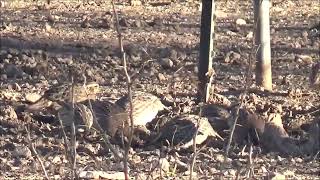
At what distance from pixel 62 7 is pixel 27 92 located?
15.0 ft

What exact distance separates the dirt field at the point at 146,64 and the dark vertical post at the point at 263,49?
17 centimetres

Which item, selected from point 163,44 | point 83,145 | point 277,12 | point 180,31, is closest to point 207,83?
point 83,145

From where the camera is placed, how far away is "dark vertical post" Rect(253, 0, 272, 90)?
8380 millimetres

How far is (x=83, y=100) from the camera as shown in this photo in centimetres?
797

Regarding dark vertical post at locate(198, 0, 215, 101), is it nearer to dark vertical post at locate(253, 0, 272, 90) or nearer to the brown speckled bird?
dark vertical post at locate(253, 0, 272, 90)

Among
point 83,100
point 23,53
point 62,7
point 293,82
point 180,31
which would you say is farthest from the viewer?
point 62,7

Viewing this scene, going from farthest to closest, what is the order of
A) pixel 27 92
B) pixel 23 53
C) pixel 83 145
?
pixel 23 53 → pixel 27 92 → pixel 83 145

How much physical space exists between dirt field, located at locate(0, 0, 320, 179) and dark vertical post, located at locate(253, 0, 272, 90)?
0.17m

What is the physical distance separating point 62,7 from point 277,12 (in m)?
2.71

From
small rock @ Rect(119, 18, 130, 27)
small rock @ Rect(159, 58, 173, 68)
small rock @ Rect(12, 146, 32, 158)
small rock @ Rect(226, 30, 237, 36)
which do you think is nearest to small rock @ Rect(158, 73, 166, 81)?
small rock @ Rect(159, 58, 173, 68)

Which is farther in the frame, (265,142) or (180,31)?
(180,31)

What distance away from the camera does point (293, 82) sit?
9.33 metres

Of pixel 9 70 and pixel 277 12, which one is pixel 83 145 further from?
pixel 277 12

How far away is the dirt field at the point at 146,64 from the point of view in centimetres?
633
